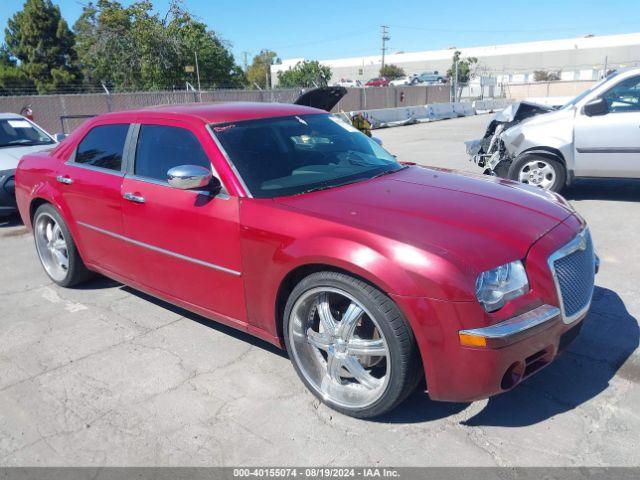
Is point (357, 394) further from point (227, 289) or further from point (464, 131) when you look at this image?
point (464, 131)

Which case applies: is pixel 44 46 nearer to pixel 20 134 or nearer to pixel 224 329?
pixel 20 134

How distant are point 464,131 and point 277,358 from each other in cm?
1686

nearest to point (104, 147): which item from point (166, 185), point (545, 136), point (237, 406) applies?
point (166, 185)

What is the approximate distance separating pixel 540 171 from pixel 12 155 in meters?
7.46

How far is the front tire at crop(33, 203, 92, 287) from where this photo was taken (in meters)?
4.78

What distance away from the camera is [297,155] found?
371cm

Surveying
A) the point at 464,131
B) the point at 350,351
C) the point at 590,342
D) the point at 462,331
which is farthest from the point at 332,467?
the point at 464,131

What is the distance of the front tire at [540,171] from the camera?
7324mm

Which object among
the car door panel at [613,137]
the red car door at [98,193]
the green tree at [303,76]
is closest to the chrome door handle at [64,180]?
the red car door at [98,193]

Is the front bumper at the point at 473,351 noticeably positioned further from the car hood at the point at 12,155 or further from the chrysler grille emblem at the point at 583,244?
the car hood at the point at 12,155

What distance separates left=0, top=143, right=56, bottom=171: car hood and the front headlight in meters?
7.19

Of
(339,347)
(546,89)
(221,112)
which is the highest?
(546,89)

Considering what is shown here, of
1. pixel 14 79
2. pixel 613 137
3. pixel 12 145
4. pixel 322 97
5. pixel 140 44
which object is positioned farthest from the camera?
pixel 14 79

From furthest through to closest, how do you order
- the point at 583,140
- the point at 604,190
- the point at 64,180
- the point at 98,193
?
the point at 604,190 → the point at 583,140 → the point at 64,180 → the point at 98,193
